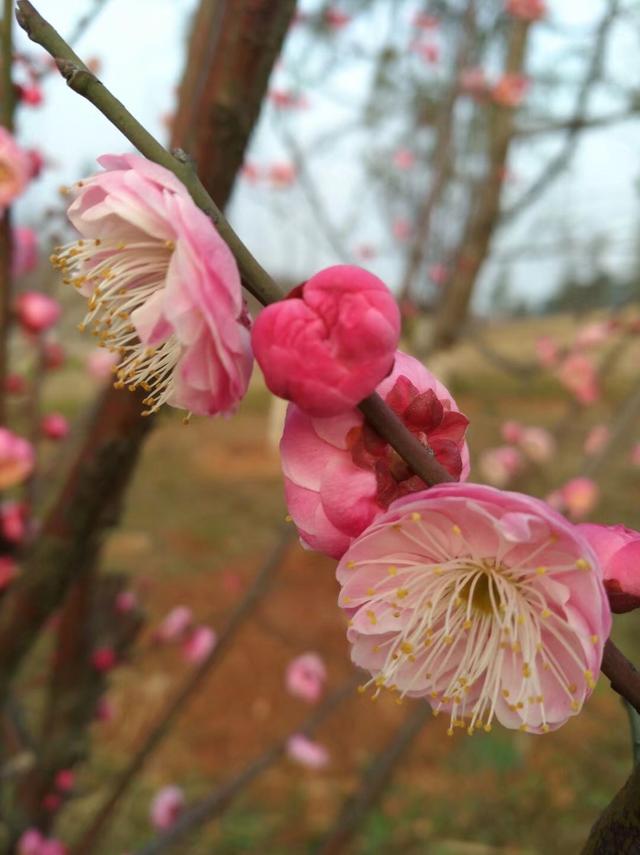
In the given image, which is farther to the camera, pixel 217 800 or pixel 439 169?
pixel 439 169

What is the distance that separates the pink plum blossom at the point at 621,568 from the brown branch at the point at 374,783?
0.96m

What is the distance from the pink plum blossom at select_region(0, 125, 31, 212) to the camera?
79 centimetres

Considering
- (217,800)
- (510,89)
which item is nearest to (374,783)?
(217,800)

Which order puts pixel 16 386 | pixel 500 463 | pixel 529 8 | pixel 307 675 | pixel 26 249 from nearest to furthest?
1. pixel 26 249
2. pixel 16 386
3. pixel 307 675
4. pixel 529 8
5. pixel 500 463

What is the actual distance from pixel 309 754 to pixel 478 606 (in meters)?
1.87

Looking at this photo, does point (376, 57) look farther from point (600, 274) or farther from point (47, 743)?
point (47, 743)

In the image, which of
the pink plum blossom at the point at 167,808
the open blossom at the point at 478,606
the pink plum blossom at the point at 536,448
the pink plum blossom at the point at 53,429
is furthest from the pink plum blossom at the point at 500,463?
the open blossom at the point at 478,606

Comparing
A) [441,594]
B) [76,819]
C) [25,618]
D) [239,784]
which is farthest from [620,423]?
[76,819]

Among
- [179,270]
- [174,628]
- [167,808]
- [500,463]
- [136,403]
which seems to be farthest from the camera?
[500,463]

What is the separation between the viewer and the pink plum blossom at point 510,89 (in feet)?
9.45

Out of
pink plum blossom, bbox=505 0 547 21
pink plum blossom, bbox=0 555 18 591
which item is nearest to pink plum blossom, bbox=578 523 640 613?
pink plum blossom, bbox=0 555 18 591

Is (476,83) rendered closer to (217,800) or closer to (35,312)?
(35,312)

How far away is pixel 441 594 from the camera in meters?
0.38

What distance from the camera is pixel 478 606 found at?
393 mm
